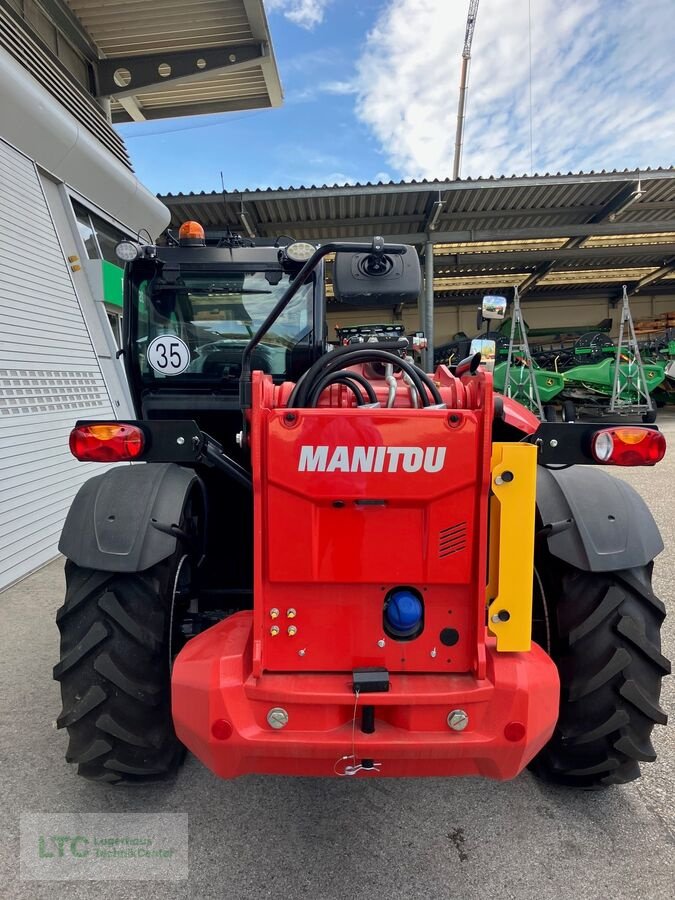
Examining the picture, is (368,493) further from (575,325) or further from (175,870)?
(575,325)

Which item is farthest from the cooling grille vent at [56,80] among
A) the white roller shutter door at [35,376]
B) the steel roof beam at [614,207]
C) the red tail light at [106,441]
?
the steel roof beam at [614,207]

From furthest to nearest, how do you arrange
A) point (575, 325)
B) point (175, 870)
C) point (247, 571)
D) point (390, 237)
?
1. point (575, 325)
2. point (390, 237)
3. point (247, 571)
4. point (175, 870)

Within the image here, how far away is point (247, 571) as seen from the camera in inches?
100

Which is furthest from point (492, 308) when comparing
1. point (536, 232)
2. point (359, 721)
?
point (359, 721)

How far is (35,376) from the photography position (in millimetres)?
4742

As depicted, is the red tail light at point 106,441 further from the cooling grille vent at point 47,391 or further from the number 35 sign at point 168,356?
the cooling grille vent at point 47,391

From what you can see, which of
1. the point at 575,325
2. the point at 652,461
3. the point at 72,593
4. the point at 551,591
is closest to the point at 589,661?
the point at 551,591

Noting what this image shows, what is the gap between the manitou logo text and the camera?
145cm

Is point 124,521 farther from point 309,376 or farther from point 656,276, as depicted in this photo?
point 656,276

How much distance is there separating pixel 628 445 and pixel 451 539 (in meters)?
0.64

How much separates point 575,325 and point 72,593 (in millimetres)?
21664

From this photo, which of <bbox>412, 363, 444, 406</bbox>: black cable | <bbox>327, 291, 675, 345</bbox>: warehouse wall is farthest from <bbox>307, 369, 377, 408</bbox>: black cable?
<bbox>327, 291, 675, 345</bbox>: warehouse wall

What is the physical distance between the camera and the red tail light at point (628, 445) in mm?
1653

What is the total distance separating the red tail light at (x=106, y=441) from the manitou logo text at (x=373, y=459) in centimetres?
62
